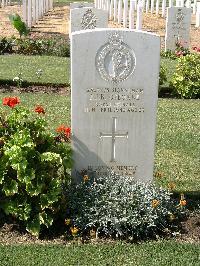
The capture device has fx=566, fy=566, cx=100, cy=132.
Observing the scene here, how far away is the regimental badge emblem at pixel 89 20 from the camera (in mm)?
13695

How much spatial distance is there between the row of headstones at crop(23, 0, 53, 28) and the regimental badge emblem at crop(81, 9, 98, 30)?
569 centimetres

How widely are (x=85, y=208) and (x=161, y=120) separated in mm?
4278

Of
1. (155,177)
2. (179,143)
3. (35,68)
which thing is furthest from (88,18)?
(155,177)

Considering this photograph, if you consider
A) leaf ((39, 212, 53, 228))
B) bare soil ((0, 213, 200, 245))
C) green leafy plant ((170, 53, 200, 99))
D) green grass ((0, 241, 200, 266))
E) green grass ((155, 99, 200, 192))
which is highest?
green leafy plant ((170, 53, 200, 99))

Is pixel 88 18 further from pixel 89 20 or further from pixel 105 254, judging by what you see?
pixel 105 254

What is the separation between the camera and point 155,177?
6594 mm

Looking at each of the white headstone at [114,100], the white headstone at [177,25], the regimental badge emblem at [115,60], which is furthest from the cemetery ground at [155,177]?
the white headstone at [177,25]

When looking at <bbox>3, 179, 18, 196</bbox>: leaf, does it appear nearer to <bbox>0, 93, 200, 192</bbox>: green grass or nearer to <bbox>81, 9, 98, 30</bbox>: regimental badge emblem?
<bbox>0, 93, 200, 192</bbox>: green grass

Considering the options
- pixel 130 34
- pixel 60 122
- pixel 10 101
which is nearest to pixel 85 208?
pixel 10 101

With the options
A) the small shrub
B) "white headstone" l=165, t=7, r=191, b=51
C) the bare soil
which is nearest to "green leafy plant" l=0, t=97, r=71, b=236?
the bare soil

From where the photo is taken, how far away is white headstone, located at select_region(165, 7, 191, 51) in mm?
15273

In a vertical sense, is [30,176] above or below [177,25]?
below

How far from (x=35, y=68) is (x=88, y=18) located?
207 cm

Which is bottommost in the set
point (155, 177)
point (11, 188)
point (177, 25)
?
point (155, 177)
